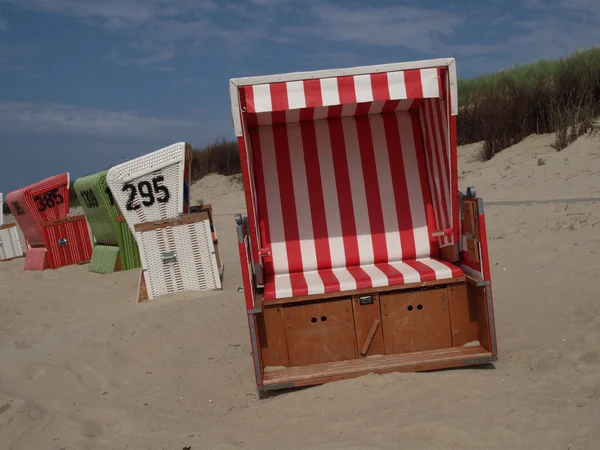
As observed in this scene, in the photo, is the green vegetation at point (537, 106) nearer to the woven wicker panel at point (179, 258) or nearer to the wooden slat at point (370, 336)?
the woven wicker panel at point (179, 258)

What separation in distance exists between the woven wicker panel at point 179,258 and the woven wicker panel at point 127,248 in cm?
243

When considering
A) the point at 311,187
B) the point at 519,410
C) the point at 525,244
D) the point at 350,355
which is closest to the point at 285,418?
the point at 350,355

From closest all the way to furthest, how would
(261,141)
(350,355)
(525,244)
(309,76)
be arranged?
(309,76) → (350,355) → (261,141) → (525,244)

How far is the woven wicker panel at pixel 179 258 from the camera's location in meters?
8.37

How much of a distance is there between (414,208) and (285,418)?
239 cm

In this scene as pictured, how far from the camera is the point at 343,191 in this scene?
5.69 m

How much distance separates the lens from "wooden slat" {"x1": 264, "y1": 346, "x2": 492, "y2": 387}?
4.51 m

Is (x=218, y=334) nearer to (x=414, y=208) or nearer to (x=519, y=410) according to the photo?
(x=414, y=208)

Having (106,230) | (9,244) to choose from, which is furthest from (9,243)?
(106,230)

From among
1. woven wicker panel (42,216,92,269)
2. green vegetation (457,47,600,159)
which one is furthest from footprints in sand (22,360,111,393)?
green vegetation (457,47,600,159)

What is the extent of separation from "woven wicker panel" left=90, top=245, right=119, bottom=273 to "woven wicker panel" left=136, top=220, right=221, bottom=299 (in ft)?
9.26

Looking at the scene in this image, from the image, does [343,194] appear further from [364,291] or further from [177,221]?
[177,221]

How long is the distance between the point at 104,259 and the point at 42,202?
3.22 meters

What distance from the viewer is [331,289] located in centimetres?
474
